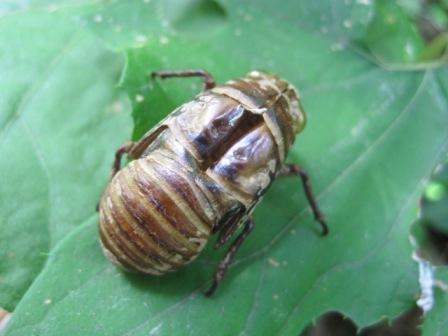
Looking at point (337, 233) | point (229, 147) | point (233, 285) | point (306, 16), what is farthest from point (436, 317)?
point (306, 16)

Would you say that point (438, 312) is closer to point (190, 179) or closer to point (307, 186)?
point (307, 186)

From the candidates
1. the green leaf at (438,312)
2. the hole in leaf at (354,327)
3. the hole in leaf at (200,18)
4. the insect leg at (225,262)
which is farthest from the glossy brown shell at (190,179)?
the hole in leaf at (354,327)

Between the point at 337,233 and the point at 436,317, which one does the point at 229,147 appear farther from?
the point at 436,317

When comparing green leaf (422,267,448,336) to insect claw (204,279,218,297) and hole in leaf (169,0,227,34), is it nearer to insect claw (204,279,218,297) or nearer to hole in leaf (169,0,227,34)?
insect claw (204,279,218,297)

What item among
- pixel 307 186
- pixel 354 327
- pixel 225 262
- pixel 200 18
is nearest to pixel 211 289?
pixel 225 262

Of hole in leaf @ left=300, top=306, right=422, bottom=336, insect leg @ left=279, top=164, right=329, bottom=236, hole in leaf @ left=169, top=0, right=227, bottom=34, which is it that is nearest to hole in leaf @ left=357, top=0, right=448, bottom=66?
hole in leaf @ left=169, top=0, right=227, bottom=34

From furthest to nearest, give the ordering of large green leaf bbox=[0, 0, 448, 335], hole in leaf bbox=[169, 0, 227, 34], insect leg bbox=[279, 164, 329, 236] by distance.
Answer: hole in leaf bbox=[169, 0, 227, 34]
insect leg bbox=[279, 164, 329, 236]
large green leaf bbox=[0, 0, 448, 335]

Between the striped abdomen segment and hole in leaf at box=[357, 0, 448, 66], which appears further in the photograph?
hole in leaf at box=[357, 0, 448, 66]
